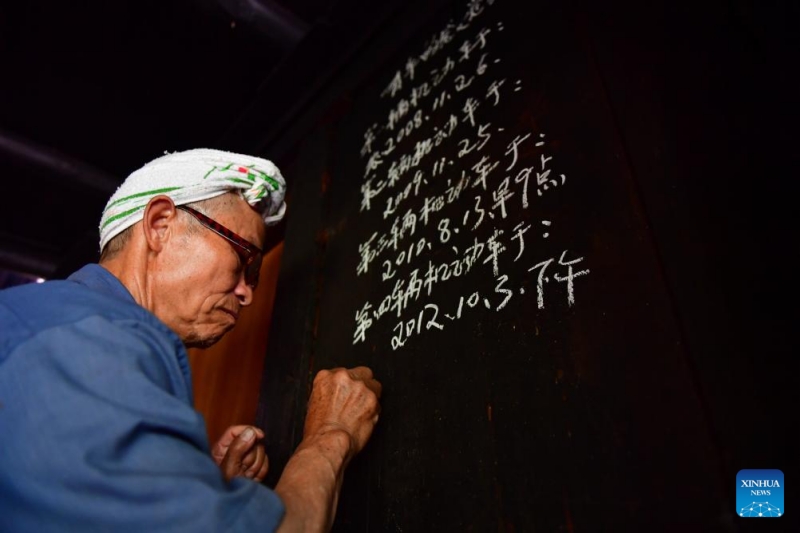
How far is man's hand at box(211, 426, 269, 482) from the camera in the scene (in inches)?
59.1

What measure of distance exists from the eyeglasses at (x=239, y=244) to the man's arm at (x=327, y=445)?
47 cm

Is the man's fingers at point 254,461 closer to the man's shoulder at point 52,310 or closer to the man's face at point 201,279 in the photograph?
the man's face at point 201,279

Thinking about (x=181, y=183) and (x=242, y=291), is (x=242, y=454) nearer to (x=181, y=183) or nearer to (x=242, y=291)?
(x=242, y=291)

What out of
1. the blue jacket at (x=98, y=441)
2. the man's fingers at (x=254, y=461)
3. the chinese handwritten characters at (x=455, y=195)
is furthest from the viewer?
the man's fingers at (x=254, y=461)

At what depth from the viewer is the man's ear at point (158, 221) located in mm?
1391

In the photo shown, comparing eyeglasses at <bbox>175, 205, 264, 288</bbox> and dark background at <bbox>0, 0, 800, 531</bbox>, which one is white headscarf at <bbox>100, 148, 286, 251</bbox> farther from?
dark background at <bbox>0, 0, 800, 531</bbox>

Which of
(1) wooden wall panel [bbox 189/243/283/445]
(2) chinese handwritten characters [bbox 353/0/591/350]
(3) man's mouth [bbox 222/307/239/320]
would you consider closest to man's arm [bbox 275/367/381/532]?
(2) chinese handwritten characters [bbox 353/0/591/350]

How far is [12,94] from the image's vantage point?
11.7ft

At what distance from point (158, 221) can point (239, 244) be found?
0.82ft

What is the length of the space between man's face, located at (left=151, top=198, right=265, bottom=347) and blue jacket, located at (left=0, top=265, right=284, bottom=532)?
50 cm

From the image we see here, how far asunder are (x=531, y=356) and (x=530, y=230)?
36 centimetres

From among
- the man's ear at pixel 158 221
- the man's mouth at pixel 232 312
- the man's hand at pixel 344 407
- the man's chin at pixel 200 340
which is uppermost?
the man's ear at pixel 158 221

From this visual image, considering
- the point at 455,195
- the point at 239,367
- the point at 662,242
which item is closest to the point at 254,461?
the point at 455,195

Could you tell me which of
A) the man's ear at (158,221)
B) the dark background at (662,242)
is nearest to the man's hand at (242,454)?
the dark background at (662,242)
